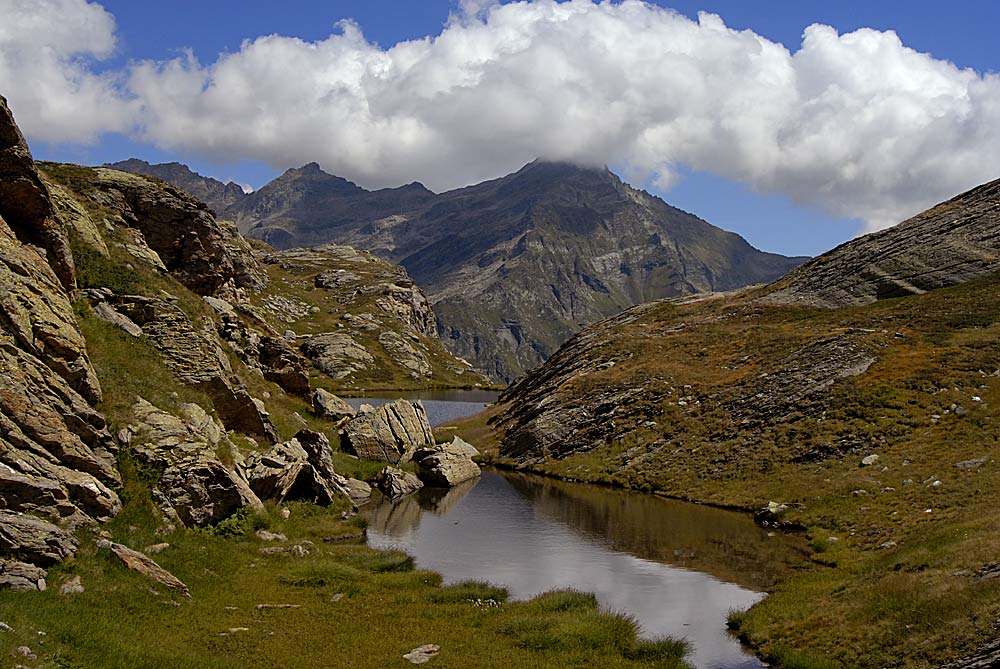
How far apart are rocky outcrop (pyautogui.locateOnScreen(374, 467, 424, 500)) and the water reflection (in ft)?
4.08

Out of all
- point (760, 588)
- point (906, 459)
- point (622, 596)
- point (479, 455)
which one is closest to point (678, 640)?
point (622, 596)

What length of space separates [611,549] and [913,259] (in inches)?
2975

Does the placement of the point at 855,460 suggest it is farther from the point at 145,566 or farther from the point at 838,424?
the point at 145,566

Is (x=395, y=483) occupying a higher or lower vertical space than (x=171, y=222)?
lower

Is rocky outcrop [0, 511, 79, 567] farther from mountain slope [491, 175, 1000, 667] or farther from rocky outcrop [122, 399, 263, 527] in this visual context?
mountain slope [491, 175, 1000, 667]

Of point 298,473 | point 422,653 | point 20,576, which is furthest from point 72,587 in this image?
point 298,473

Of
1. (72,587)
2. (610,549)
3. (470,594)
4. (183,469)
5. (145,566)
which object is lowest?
(610,549)

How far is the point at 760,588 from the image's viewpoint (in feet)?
121

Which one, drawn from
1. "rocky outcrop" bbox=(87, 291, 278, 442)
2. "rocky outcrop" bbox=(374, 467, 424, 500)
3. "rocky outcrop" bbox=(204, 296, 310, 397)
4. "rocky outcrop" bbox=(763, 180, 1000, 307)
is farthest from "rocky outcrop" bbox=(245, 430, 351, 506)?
"rocky outcrop" bbox=(763, 180, 1000, 307)

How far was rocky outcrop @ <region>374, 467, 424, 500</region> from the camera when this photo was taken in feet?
213

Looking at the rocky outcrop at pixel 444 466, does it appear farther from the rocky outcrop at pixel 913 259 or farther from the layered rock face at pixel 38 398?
the rocky outcrop at pixel 913 259

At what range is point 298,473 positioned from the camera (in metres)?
52.2

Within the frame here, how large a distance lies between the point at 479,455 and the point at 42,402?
63186 mm

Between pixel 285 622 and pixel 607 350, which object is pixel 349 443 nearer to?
pixel 607 350
